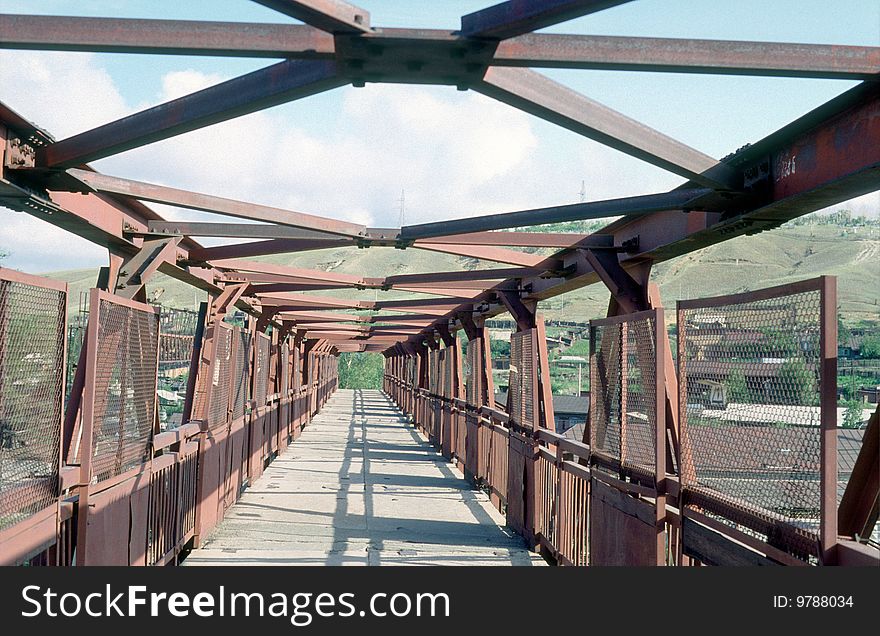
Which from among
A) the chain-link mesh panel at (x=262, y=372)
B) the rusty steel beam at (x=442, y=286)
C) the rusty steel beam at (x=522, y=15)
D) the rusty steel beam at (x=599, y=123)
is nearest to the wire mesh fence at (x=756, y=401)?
the rusty steel beam at (x=599, y=123)

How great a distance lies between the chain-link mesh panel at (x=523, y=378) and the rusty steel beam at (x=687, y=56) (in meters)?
6.62

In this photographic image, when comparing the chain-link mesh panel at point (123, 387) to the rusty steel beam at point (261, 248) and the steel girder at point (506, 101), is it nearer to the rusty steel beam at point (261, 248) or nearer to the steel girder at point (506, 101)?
the steel girder at point (506, 101)

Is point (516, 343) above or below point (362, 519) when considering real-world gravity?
above

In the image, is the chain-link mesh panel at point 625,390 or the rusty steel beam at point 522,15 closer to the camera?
the rusty steel beam at point 522,15

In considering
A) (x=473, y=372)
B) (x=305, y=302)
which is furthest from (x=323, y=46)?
(x=305, y=302)

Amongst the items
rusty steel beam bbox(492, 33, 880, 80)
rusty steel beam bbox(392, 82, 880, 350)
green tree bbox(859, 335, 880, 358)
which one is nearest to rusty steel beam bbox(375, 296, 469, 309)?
green tree bbox(859, 335, 880, 358)

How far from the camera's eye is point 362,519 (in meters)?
11.5

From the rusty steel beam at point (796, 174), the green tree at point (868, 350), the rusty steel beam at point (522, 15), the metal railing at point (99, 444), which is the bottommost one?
the metal railing at point (99, 444)

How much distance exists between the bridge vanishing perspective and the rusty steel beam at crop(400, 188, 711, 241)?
2cm

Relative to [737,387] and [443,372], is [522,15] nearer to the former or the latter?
[737,387]

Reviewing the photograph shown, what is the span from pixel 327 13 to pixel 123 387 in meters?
3.70

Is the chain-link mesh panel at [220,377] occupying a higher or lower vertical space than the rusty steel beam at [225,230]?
lower

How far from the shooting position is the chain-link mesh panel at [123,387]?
573 cm

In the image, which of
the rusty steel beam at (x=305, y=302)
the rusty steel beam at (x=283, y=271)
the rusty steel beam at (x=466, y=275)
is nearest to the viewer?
the rusty steel beam at (x=466, y=275)
